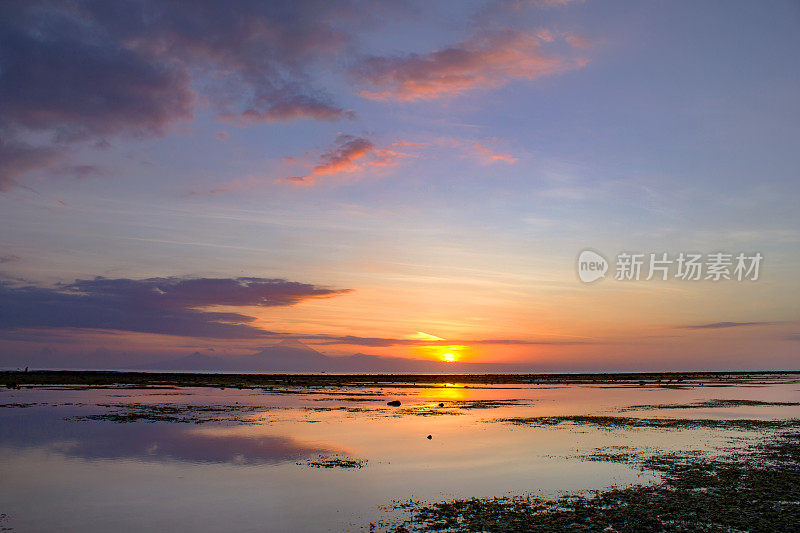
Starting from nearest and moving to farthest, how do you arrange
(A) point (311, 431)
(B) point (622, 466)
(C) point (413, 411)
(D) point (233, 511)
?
(D) point (233, 511) → (B) point (622, 466) → (A) point (311, 431) → (C) point (413, 411)

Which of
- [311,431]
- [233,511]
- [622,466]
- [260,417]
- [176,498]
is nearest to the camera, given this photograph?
[233,511]

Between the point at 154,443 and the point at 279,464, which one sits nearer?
the point at 279,464

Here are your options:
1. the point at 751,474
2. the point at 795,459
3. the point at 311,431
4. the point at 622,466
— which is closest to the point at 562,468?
the point at 622,466

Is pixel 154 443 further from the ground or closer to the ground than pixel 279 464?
closer to the ground

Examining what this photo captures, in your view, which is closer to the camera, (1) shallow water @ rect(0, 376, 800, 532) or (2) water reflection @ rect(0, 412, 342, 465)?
(1) shallow water @ rect(0, 376, 800, 532)

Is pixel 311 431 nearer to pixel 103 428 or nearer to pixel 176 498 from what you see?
pixel 103 428

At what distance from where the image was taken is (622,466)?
24.6 metres

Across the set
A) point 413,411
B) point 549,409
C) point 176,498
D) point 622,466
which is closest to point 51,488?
point 176,498

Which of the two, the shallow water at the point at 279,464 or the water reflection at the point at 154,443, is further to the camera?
the water reflection at the point at 154,443

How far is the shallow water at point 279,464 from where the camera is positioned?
59.4 feet

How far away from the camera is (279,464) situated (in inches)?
1030

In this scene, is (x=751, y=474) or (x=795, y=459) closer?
(x=751, y=474)

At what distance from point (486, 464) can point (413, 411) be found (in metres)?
28.6

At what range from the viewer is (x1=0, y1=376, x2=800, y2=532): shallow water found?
59.4 feet
